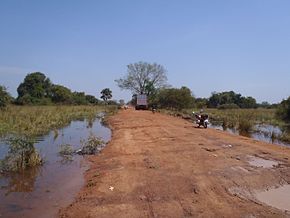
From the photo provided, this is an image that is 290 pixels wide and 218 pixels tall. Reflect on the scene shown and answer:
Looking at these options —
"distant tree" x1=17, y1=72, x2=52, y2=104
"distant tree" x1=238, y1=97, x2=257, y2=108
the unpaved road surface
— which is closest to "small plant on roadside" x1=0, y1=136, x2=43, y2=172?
the unpaved road surface

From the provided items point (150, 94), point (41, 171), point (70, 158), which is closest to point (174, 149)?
point (70, 158)

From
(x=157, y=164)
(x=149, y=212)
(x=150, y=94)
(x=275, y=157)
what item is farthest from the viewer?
(x=150, y=94)

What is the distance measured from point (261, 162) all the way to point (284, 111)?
2816cm

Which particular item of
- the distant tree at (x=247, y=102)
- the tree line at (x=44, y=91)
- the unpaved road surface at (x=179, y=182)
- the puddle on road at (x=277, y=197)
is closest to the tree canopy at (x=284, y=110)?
the unpaved road surface at (x=179, y=182)

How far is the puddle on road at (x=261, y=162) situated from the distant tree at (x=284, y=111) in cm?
2691

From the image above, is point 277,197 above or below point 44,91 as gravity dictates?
below

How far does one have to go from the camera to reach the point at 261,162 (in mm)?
13578

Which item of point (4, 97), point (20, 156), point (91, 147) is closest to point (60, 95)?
point (4, 97)

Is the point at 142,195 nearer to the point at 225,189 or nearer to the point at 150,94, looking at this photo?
the point at 225,189

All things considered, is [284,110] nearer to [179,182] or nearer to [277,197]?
[179,182]

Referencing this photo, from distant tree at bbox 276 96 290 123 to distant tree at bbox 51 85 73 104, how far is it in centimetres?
6251

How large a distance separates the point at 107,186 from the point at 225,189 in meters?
2.87

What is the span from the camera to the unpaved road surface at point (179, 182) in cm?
812

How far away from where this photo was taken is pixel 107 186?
10297 mm
